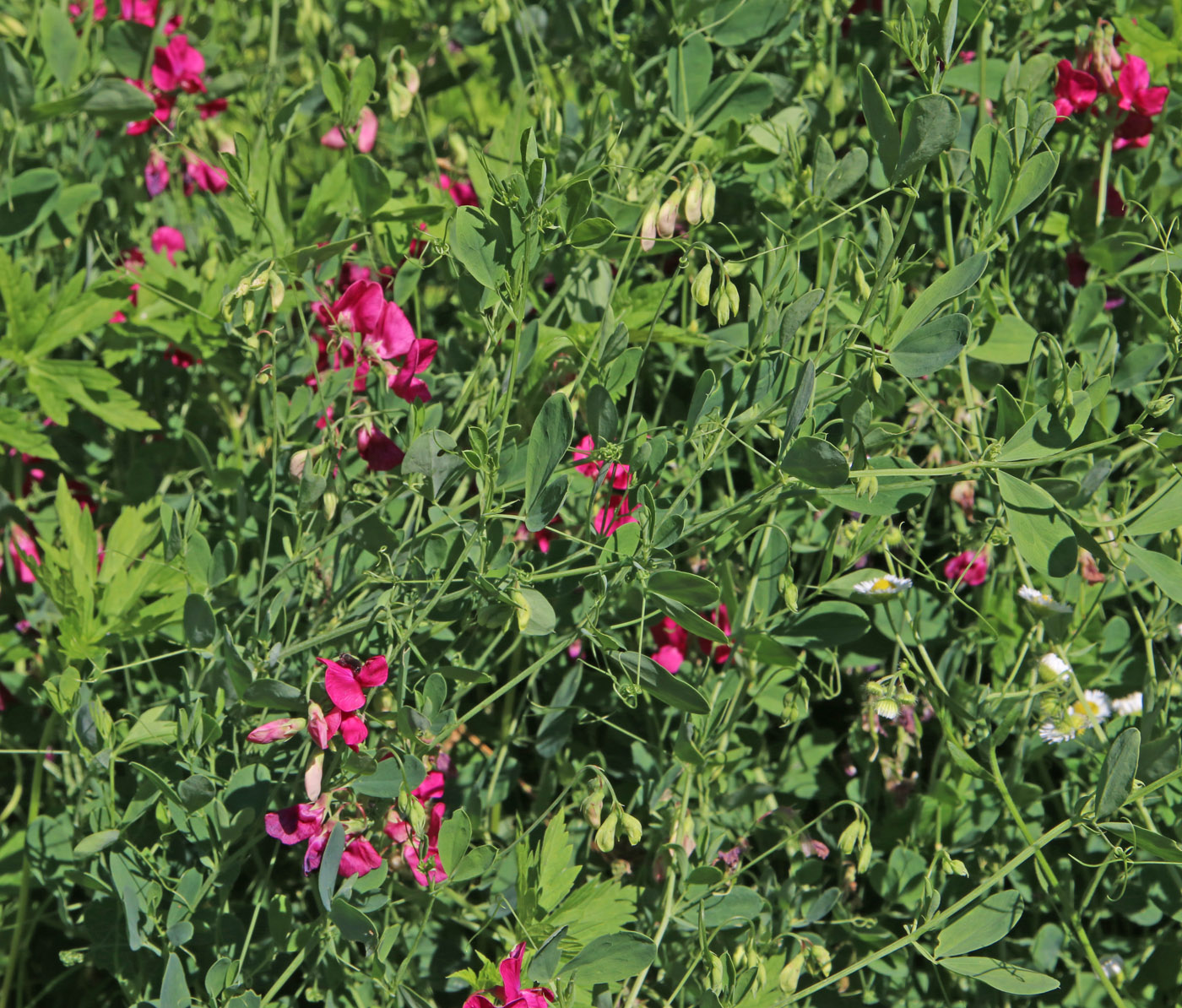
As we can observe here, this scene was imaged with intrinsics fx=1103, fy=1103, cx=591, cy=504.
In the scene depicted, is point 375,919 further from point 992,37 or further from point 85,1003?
point 992,37

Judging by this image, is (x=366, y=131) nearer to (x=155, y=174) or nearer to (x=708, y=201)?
(x=155, y=174)

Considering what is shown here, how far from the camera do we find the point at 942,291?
868 mm

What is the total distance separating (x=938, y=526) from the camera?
1.41 meters

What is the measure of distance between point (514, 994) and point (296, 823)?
0.24m

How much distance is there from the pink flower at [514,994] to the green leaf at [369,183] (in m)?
0.72

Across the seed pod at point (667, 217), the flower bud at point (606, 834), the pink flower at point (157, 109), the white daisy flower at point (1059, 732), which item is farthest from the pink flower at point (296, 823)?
the pink flower at point (157, 109)

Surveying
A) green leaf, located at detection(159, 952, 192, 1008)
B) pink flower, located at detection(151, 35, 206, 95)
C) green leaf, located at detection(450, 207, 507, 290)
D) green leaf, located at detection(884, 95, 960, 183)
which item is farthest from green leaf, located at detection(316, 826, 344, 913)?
pink flower, located at detection(151, 35, 206, 95)

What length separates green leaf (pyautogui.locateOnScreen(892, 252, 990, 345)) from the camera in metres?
A: 0.84

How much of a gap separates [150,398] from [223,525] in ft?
1.03

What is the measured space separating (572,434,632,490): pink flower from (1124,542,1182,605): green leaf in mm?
436

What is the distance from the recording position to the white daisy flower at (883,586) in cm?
107

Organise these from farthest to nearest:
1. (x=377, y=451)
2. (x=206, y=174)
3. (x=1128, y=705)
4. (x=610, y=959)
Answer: (x=206, y=174), (x=1128, y=705), (x=377, y=451), (x=610, y=959)

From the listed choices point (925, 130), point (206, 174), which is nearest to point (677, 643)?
point (925, 130)

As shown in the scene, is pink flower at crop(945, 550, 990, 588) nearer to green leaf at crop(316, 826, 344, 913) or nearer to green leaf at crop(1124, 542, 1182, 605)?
green leaf at crop(1124, 542, 1182, 605)
